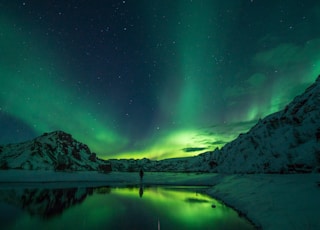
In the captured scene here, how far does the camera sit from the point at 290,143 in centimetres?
5972

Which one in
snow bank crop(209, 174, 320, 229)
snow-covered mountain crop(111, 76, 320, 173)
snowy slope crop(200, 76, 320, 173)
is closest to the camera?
snow bank crop(209, 174, 320, 229)

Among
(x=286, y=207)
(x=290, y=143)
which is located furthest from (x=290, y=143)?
(x=286, y=207)

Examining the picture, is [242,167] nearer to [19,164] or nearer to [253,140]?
[253,140]

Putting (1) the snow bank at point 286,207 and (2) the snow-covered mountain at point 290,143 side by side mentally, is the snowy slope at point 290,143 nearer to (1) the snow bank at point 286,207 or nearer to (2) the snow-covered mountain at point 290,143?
(2) the snow-covered mountain at point 290,143

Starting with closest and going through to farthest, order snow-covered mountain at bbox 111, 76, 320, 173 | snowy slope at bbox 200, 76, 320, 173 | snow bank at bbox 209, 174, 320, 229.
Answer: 1. snow bank at bbox 209, 174, 320, 229
2. snow-covered mountain at bbox 111, 76, 320, 173
3. snowy slope at bbox 200, 76, 320, 173

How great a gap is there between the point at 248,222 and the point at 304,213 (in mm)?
2599

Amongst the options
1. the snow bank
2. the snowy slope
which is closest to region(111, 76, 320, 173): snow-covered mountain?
the snowy slope

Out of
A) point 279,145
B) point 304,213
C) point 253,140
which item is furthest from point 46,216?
point 253,140

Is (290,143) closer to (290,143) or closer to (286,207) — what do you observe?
(290,143)

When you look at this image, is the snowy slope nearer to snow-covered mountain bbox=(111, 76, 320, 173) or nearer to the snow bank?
snow-covered mountain bbox=(111, 76, 320, 173)

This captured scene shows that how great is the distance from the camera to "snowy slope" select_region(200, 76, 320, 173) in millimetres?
43531

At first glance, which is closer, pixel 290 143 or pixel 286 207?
pixel 286 207

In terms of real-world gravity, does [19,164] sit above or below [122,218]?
above

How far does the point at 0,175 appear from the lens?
42906 mm
